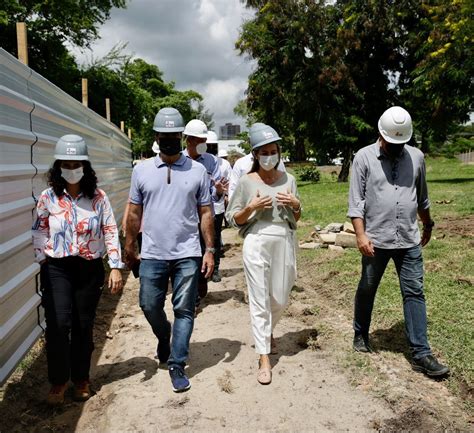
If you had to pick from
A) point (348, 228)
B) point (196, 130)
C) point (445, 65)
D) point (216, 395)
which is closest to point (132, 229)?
point (216, 395)

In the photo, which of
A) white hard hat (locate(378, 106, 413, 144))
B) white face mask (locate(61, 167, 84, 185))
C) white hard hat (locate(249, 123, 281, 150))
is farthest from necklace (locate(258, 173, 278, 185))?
white face mask (locate(61, 167, 84, 185))

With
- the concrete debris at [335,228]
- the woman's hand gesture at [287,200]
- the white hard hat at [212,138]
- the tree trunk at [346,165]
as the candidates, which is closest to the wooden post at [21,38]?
the woman's hand gesture at [287,200]

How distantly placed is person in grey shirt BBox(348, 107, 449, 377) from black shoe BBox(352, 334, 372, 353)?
398mm

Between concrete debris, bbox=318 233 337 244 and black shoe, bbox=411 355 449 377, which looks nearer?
black shoe, bbox=411 355 449 377

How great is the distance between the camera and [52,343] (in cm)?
344

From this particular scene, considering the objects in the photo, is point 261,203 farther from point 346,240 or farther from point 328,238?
point 328,238

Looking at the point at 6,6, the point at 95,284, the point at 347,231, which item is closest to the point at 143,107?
the point at 6,6

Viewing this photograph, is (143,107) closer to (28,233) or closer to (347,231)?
(347,231)

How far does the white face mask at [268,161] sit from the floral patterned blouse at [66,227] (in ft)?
4.06

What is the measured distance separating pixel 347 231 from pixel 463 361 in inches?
202

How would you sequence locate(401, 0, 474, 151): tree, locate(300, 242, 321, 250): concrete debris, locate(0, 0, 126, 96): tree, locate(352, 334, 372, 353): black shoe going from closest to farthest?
locate(352, 334, 372, 353): black shoe < locate(300, 242, 321, 250): concrete debris < locate(401, 0, 474, 151): tree < locate(0, 0, 126, 96): tree

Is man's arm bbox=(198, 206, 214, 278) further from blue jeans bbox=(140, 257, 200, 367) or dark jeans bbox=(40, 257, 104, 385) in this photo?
dark jeans bbox=(40, 257, 104, 385)

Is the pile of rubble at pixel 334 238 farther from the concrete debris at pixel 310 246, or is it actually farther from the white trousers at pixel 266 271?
the white trousers at pixel 266 271

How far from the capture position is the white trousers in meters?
3.83
